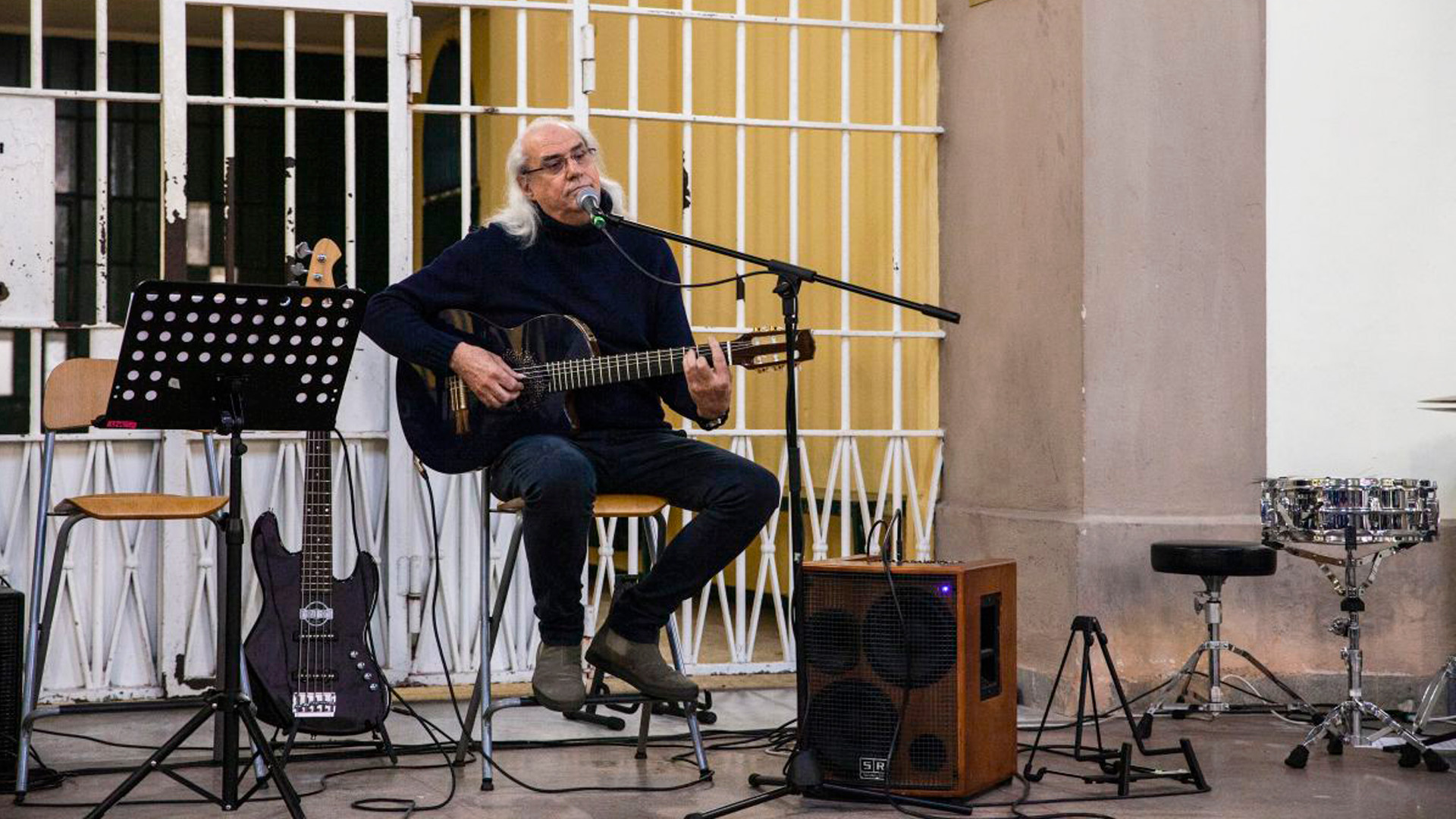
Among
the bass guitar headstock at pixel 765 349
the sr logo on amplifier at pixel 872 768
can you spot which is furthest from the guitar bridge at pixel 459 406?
the sr logo on amplifier at pixel 872 768

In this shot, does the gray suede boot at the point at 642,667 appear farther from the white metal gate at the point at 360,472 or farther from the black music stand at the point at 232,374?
the white metal gate at the point at 360,472

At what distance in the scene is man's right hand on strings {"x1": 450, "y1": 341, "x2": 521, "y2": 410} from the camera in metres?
3.65

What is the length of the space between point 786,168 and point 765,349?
3.49 m

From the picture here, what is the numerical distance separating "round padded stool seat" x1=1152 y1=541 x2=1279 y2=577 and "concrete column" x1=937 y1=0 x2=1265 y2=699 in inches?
12.1

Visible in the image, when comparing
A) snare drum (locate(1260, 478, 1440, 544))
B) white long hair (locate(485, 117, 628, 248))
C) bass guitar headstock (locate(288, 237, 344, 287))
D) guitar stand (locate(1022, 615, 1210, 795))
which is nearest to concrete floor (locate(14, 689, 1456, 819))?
guitar stand (locate(1022, 615, 1210, 795))

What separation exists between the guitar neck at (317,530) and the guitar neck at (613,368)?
2.20 feet

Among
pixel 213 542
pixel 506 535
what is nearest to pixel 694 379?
pixel 506 535

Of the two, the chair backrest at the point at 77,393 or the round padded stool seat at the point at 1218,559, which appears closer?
the chair backrest at the point at 77,393

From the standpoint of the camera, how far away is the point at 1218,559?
4.49m

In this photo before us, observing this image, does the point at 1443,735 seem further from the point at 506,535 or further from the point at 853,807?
the point at 506,535

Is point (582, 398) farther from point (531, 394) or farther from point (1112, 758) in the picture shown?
point (1112, 758)

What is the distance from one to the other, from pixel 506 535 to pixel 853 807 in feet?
6.42

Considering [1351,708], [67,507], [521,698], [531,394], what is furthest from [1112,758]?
[67,507]

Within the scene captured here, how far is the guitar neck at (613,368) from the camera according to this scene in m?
3.62
